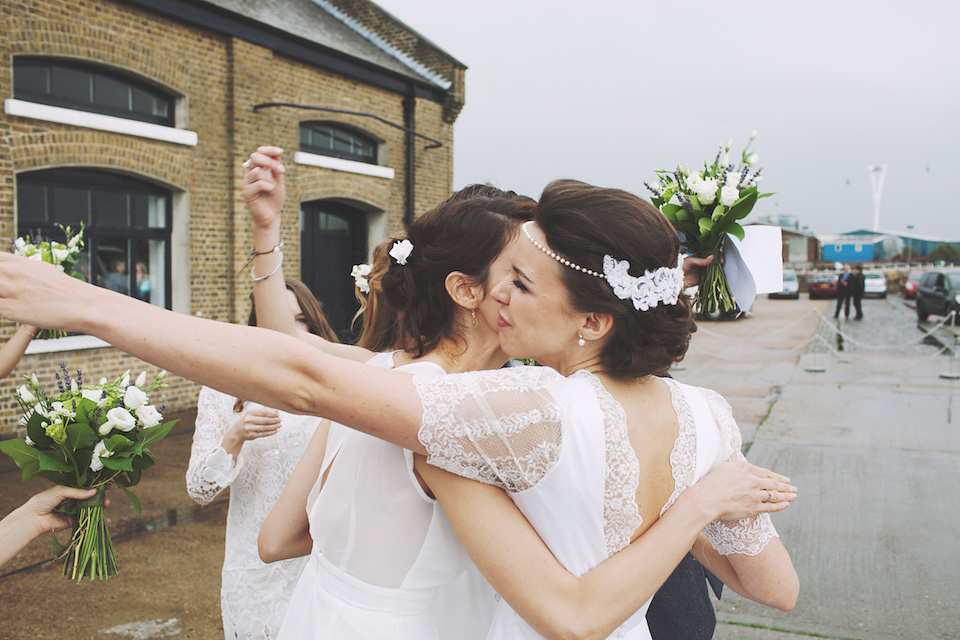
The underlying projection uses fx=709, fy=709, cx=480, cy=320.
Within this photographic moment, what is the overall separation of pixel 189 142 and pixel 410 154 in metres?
5.17

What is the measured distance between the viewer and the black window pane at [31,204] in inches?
335

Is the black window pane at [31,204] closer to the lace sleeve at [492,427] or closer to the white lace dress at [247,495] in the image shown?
the white lace dress at [247,495]

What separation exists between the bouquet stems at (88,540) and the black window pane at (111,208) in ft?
A: 27.4

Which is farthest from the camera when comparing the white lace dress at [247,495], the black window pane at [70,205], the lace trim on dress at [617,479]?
the black window pane at [70,205]

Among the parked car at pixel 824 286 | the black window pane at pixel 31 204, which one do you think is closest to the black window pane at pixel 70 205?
the black window pane at pixel 31 204

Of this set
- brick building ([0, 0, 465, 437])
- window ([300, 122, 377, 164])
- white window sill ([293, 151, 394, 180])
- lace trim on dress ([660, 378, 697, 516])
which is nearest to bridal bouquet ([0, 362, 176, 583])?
lace trim on dress ([660, 378, 697, 516])

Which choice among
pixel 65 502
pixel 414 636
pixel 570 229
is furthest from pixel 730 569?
pixel 65 502

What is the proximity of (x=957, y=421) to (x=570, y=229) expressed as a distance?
10.3 meters

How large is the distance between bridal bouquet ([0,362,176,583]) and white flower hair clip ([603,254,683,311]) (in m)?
1.40

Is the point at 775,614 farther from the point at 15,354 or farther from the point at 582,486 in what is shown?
the point at 15,354

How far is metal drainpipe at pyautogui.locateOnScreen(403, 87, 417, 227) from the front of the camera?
14391 mm

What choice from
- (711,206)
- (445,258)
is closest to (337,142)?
(711,206)

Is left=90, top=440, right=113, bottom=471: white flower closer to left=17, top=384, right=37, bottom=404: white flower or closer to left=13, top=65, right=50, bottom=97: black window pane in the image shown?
left=17, top=384, right=37, bottom=404: white flower

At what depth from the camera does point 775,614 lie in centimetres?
455
